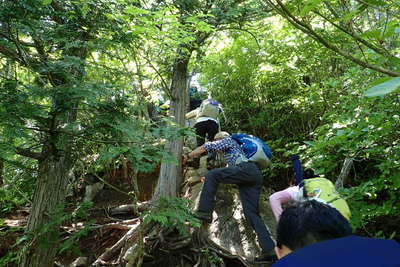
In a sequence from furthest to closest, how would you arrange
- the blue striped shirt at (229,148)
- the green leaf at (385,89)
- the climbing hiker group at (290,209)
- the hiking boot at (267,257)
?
the blue striped shirt at (229,148)
the hiking boot at (267,257)
the climbing hiker group at (290,209)
the green leaf at (385,89)

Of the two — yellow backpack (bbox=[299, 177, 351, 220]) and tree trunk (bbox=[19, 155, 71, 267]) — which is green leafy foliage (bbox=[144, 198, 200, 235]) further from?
yellow backpack (bbox=[299, 177, 351, 220])

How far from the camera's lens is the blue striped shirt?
4.78m

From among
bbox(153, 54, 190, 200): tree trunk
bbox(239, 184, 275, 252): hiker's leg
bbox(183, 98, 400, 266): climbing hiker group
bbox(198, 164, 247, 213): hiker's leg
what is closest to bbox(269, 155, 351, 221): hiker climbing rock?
bbox(183, 98, 400, 266): climbing hiker group

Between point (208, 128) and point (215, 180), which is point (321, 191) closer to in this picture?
point (215, 180)

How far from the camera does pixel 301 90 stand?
22.5ft

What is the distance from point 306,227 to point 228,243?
3.81m

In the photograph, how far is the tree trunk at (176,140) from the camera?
17.0 ft

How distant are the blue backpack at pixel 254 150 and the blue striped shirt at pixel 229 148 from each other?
0.09m

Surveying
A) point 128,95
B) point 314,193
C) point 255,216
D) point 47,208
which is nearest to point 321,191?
point 314,193

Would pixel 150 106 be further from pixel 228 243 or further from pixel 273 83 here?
pixel 228 243

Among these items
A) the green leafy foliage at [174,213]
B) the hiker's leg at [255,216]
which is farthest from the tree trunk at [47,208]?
the hiker's leg at [255,216]

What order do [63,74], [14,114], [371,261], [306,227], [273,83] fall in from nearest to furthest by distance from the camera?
1. [371,261]
2. [306,227]
3. [14,114]
4. [63,74]
5. [273,83]

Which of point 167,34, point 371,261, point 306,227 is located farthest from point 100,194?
point 371,261

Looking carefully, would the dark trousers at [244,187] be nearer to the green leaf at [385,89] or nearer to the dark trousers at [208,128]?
the dark trousers at [208,128]
